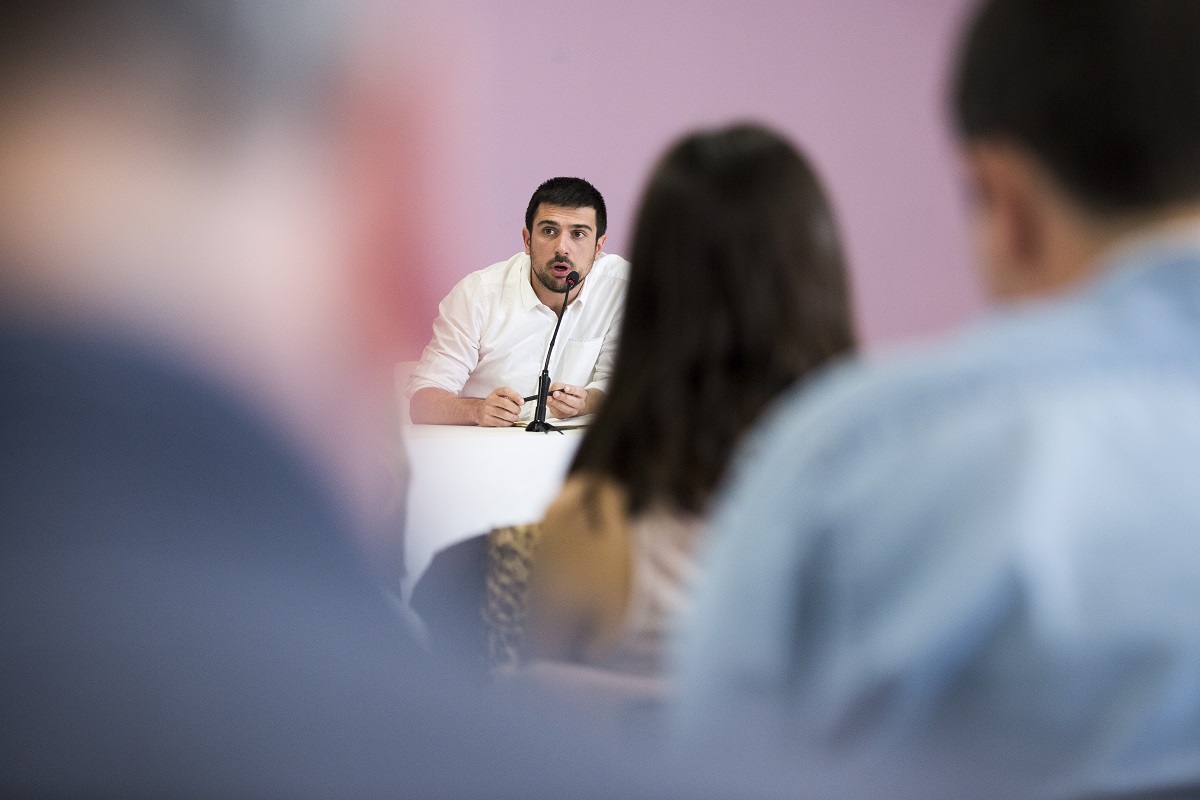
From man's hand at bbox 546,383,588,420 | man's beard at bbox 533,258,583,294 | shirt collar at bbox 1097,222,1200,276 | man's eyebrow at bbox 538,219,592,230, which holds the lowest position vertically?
man's hand at bbox 546,383,588,420

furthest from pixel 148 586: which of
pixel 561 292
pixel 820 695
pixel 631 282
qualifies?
pixel 561 292

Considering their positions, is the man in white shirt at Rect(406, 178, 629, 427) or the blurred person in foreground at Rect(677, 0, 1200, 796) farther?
the man in white shirt at Rect(406, 178, 629, 427)

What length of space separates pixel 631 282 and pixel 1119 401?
0.51 m

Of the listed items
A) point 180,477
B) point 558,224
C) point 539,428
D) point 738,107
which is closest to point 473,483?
point 539,428

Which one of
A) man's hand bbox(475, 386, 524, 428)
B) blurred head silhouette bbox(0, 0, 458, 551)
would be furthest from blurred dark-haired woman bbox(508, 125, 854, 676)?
man's hand bbox(475, 386, 524, 428)

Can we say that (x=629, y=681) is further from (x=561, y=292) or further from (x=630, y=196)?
(x=630, y=196)

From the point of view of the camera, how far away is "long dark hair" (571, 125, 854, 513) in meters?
0.71

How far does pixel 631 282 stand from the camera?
74 centimetres

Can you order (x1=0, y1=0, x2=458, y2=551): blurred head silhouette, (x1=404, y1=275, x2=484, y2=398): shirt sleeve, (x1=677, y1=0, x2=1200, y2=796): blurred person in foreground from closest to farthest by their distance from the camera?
(x1=677, y1=0, x2=1200, y2=796): blurred person in foreground < (x1=0, y1=0, x2=458, y2=551): blurred head silhouette < (x1=404, y1=275, x2=484, y2=398): shirt sleeve

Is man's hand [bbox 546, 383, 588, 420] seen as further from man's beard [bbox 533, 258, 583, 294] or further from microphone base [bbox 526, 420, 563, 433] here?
man's beard [bbox 533, 258, 583, 294]

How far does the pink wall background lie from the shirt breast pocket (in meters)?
0.50

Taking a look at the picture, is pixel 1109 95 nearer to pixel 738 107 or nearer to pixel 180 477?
pixel 180 477

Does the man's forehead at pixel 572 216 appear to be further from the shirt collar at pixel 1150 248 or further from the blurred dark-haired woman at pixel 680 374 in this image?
the shirt collar at pixel 1150 248

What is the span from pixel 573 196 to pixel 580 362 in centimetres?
42
